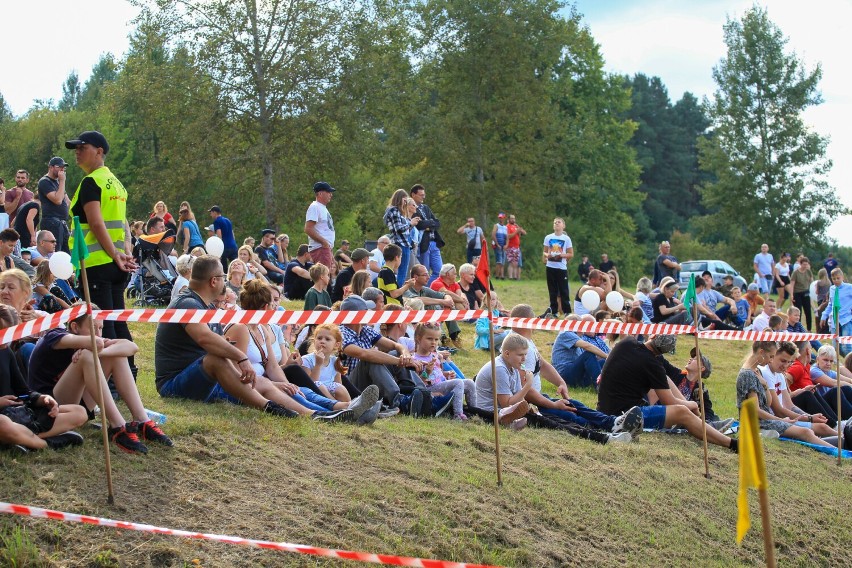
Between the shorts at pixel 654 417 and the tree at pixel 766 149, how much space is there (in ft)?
156

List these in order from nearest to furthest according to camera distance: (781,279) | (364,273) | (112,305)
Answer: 1. (112,305)
2. (364,273)
3. (781,279)

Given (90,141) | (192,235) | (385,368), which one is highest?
(90,141)

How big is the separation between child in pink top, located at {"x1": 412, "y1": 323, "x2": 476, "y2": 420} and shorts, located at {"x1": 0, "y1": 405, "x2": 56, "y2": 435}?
189 inches

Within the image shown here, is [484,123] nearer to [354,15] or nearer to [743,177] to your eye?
[354,15]

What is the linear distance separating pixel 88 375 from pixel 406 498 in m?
2.53

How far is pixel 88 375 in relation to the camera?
7.57 metres

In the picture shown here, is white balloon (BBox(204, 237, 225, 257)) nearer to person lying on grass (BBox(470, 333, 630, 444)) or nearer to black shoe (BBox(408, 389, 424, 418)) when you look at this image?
person lying on grass (BBox(470, 333, 630, 444))

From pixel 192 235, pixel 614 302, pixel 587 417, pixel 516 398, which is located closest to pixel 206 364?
pixel 516 398

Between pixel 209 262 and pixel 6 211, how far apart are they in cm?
981

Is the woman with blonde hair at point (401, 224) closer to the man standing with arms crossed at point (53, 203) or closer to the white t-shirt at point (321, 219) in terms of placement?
the white t-shirt at point (321, 219)

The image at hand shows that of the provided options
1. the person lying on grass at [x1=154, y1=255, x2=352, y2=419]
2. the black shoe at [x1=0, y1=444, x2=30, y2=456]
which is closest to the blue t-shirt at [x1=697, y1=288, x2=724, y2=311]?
the person lying on grass at [x1=154, y1=255, x2=352, y2=419]

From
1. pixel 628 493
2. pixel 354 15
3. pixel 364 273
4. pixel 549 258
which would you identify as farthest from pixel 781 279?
pixel 628 493

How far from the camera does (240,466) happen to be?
784 centimetres

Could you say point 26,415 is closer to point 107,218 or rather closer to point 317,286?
point 107,218
